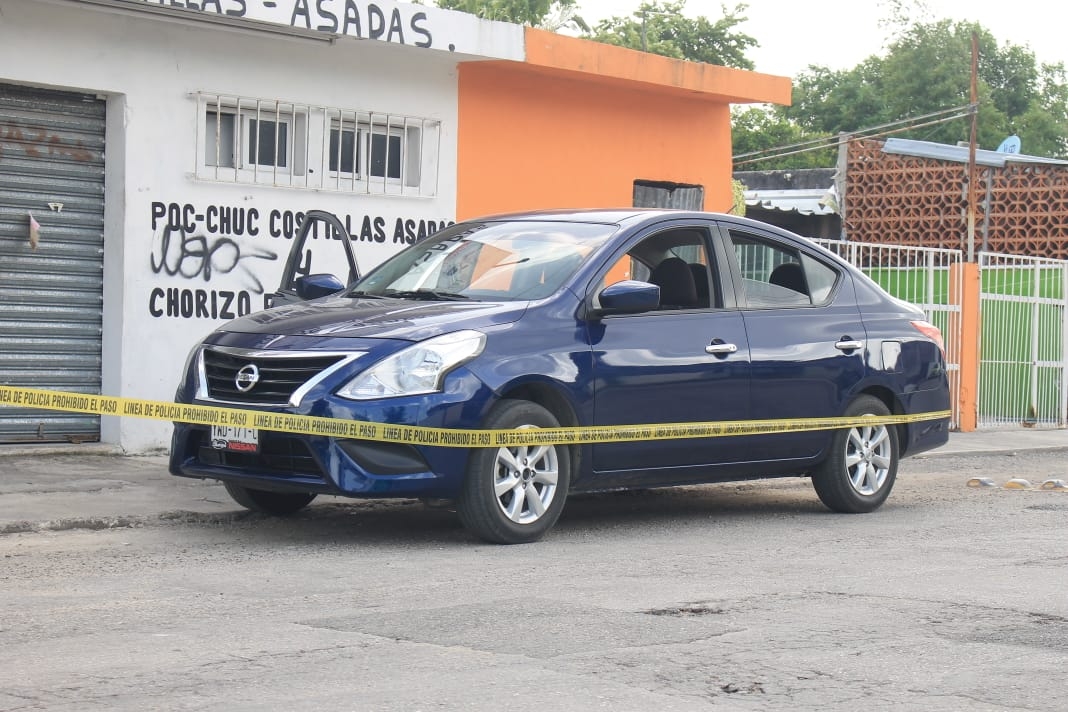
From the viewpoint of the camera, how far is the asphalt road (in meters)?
4.96

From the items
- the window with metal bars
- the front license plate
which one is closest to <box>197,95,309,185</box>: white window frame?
the window with metal bars

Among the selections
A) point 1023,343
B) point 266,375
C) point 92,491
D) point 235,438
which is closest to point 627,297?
point 266,375

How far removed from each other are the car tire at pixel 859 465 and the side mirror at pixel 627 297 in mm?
1974

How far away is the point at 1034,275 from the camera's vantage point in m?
18.9

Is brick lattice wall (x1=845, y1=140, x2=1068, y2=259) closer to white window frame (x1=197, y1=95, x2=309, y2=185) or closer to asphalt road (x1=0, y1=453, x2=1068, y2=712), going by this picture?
white window frame (x1=197, y1=95, x2=309, y2=185)

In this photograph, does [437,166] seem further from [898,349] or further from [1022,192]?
[1022,192]

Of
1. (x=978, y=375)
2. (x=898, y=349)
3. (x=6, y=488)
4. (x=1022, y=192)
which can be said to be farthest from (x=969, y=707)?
(x=1022, y=192)

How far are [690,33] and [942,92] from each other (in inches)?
557

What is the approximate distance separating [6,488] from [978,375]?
1206 centimetres

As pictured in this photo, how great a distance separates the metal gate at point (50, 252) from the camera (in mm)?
11516

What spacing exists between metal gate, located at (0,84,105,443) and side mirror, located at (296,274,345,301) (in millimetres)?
3071

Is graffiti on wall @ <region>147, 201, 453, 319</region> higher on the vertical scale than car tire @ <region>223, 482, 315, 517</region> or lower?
higher

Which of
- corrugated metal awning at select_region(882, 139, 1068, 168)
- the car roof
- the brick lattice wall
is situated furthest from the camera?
corrugated metal awning at select_region(882, 139, 1068, 168)

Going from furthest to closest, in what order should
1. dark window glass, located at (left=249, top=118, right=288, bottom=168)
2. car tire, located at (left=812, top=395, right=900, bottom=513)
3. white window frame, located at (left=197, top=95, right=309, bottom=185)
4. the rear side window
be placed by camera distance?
1. dark window glass, located at (left=249, top=118, right=288, bottom=168)
2. white window frame, located at (left=197, top=95, right=309, bottom=185)
3. car tire, located at (left=812, top=395, right=900, bottom=513)
4. the rear side window
